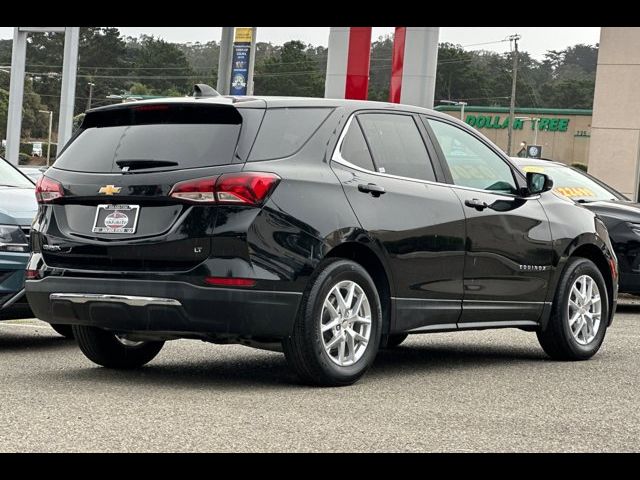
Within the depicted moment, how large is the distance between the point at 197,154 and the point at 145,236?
55 centimetres

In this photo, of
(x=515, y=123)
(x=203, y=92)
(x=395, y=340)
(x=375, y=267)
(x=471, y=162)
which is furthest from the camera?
(x=515, y=123)

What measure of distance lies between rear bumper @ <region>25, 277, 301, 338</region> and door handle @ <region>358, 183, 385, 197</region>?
0.85 metres

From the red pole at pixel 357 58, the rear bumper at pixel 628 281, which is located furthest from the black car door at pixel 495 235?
the red pole at pixel 357 58

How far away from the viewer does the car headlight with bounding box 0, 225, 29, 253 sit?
380 inches

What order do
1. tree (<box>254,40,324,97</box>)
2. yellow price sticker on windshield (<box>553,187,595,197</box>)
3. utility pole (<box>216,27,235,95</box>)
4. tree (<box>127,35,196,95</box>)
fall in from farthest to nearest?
tree (<box>254,40,324,97</box>) < tree (<box>127,35,196,95</box>) < utility pole (<box>216,27,235,95</box>) < yellow price sticker on windshield (<box>553,187,595,197</box>)

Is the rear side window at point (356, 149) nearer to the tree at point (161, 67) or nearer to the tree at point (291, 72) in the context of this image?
the tree at point (161, 67)

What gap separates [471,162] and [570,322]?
1440 mm

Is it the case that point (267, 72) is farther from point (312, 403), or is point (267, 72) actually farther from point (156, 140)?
point (312, 403)

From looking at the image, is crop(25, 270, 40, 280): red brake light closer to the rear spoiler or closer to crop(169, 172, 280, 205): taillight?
the rear spoiler

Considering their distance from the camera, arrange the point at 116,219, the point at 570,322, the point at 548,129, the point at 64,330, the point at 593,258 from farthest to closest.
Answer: the point at 548,129
the point at 64,330
the point at 593,258
the point at 570,322
the point at 116,219

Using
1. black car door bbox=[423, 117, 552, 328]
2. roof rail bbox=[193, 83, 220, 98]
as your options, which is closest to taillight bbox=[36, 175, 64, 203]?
roof rail bbox=[193, 83, 220, 98]

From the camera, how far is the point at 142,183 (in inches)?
300

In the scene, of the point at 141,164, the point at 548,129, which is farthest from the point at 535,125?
the point at 141,164
